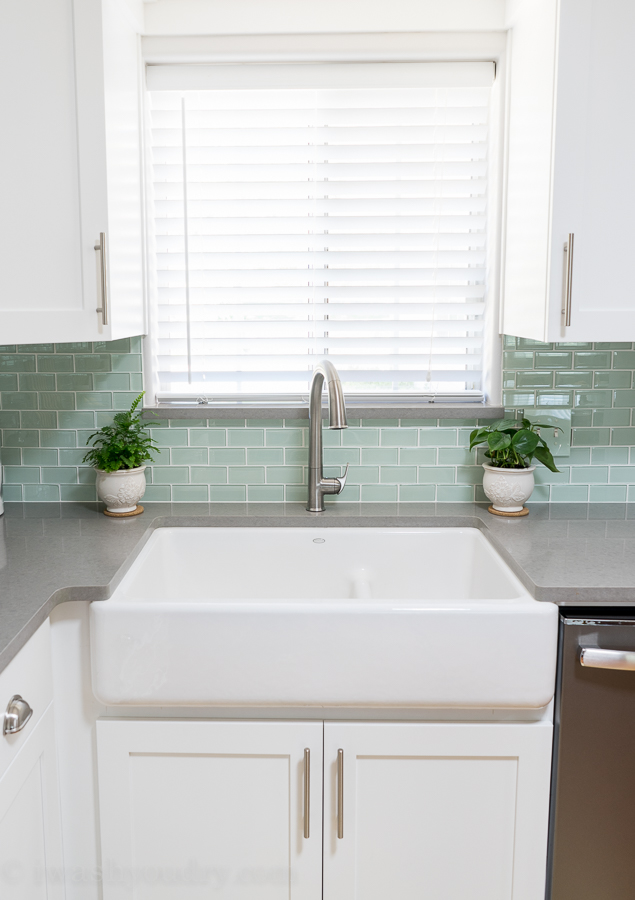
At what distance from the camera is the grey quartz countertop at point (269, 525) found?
148 centimetres

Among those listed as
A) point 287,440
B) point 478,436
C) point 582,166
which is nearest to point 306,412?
point 287,440

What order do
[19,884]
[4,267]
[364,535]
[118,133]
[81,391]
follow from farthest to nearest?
[81,391]
[364,535]
[118,133]
[4,267]
[19,884]

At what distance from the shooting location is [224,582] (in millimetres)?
1975

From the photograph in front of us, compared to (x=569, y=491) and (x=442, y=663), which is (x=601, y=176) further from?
(x=442, y=663)

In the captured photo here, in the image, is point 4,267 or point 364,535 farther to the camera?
point 364,535

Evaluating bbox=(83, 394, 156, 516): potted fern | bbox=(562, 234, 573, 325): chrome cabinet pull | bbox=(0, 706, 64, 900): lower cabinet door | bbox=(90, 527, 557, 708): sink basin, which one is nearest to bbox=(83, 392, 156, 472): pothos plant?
bbox=(83, 394, 156, 516): potted fern

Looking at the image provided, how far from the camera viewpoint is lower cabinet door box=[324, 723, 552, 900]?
1.51 meters

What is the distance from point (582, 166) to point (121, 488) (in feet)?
4.31

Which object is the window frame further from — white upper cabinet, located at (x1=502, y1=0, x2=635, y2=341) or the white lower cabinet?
the white lower cabinet

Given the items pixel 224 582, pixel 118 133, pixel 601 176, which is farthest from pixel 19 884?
pixel 601 176

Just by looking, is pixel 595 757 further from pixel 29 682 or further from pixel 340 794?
pixel 29 682

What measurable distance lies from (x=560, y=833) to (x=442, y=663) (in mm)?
425

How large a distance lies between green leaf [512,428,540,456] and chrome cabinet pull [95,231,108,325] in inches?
40.7

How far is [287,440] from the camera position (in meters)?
2.12
